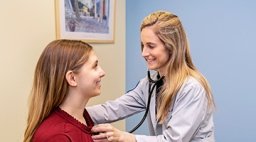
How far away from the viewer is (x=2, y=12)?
1564 mm

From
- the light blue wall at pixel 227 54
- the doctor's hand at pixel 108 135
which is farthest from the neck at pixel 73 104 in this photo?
the light blue wall at pixel 227 54

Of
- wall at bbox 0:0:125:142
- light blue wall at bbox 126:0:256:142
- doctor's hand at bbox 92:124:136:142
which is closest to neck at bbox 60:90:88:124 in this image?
doctor's hand at bbox 92:124:136:142

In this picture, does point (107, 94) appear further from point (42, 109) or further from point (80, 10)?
point (42, 109)

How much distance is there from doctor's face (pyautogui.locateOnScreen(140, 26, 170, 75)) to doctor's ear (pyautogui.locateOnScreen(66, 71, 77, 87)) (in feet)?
1.29

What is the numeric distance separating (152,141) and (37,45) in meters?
0.92

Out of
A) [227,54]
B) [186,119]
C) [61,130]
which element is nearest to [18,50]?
[61,130]

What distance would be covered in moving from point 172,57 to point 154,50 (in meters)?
0.09

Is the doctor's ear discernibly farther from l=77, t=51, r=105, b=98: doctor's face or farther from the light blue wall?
the light blue wall

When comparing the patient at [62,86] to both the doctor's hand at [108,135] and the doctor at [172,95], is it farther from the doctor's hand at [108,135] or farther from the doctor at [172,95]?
the doctor at [172,95]

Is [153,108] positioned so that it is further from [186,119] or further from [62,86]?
[62,86]

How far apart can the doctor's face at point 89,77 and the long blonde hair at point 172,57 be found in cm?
34

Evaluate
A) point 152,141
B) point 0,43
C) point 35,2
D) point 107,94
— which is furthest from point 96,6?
point 152,141

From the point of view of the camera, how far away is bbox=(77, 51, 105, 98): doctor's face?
4.07ft

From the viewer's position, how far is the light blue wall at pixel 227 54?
81.4 inches
